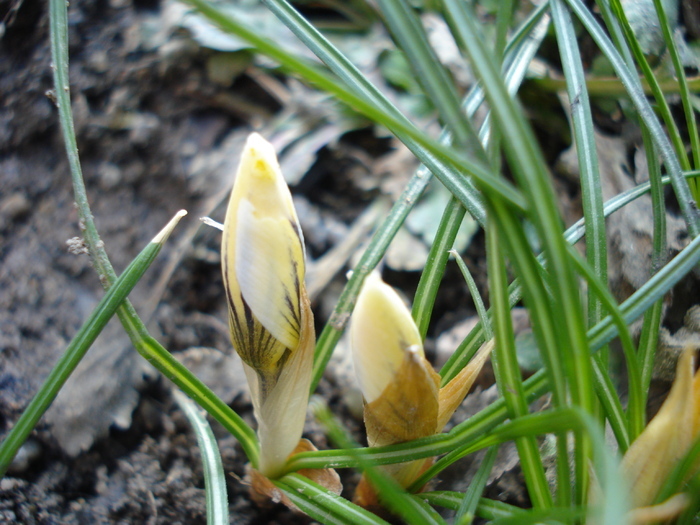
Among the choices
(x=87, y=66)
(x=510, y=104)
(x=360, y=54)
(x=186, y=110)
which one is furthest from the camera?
(x=360, y=54)

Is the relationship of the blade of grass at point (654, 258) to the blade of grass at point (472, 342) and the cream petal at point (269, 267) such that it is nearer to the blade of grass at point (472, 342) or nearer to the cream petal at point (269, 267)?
the blade of grass at point (472, 342)

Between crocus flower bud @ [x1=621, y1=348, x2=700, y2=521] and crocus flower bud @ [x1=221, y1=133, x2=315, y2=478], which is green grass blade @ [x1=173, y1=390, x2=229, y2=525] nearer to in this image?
crocus flower bud @ [x1=221, y1=133, x2=315, y2=478]

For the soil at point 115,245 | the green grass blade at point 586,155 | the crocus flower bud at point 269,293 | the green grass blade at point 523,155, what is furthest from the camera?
the soil at point 115,245

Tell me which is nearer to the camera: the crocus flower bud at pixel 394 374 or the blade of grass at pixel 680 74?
the crocus flower bud at pixel 394 374

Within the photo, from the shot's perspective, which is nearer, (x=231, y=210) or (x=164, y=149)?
(x=231, y=210)

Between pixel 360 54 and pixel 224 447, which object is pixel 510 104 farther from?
pixel 360 54

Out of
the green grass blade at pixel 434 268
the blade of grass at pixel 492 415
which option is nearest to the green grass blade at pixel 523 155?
the blade of grass at pixel 492 415

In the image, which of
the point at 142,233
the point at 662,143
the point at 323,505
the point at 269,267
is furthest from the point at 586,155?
the point at 142,233

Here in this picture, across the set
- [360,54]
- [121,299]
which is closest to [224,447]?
[121,299]
